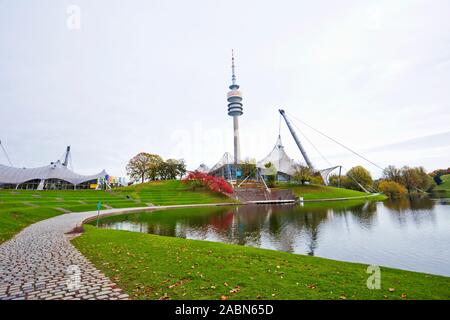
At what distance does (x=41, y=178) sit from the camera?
91.4 meters

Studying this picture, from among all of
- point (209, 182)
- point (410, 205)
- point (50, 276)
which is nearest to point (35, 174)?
point (209, 182)

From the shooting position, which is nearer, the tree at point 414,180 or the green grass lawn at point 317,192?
the green grass lawn at point 317,192

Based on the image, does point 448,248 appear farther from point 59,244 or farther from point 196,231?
point 59,244

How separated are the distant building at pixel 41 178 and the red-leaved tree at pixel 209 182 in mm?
39762

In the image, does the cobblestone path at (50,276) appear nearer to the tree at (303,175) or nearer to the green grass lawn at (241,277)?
the green grass lawn at (241,277)

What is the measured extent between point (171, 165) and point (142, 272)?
99154 millimetres

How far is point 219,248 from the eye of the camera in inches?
498

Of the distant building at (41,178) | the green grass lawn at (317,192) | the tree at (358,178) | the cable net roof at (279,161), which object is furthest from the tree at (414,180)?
the distant building at (41,178)

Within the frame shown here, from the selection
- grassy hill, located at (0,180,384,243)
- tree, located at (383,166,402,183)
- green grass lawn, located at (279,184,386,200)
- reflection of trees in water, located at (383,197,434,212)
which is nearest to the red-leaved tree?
grassy hill, located at (0,180,384,243)

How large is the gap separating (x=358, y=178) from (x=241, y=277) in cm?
11882

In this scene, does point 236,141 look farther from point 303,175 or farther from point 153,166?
point 303,175

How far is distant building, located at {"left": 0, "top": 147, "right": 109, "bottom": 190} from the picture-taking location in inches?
3556

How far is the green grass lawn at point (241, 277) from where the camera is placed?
6.31 meters
